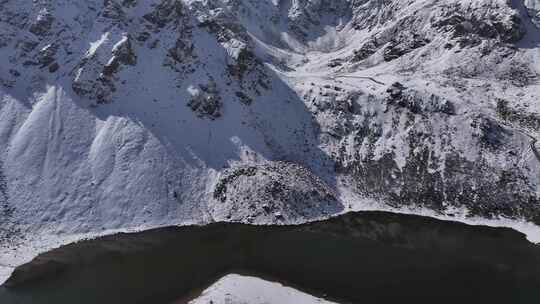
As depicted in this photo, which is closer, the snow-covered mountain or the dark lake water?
the dark lake water

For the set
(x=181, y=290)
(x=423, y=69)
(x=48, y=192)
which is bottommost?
(x=181, y=290)

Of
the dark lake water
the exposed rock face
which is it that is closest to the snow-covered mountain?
the exposed rock face

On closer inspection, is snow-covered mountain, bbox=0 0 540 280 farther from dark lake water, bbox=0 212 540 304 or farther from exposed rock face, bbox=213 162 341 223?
dark lake water, bbox=0 212 540 304

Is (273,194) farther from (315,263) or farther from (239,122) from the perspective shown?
(239,122)

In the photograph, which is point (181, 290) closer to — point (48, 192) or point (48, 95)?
point (48, 192)

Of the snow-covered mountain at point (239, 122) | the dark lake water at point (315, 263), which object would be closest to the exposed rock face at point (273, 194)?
the snow-covered mountain at point (239, 122)

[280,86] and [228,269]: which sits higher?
[280,86]

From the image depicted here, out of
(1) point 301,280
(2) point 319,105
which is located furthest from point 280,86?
(1) point 301,280

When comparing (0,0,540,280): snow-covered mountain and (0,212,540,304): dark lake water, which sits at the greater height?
(0,0,540,280): snow-covered mountain

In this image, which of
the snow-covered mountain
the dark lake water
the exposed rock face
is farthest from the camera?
the snow-covered mountain
